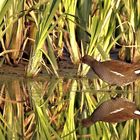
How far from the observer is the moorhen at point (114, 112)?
16.5 ft

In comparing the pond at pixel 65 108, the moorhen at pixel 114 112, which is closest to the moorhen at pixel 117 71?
the pond at pixel 65 108

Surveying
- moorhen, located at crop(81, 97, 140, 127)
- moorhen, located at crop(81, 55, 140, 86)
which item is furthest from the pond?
moorhen, located at crop(81, 55, 140, 86)

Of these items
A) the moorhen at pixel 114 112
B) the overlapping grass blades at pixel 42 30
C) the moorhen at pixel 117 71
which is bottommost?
the moorhen at pixel 114 112

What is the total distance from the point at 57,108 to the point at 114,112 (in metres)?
0.49

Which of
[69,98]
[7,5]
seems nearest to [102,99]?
[69,98]

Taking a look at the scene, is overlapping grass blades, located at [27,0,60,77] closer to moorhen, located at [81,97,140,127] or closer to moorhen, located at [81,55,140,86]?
moorhen, located at [81,55,140,86]

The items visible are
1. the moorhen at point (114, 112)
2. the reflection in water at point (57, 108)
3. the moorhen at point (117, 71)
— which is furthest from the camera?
the moorhen at point (117, 71)

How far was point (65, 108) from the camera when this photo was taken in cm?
546

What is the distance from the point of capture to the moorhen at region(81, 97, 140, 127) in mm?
5016

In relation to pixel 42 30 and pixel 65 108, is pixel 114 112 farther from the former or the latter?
pixel 42 30

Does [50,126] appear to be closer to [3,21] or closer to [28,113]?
[28,113]

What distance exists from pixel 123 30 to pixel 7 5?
141 centimetres

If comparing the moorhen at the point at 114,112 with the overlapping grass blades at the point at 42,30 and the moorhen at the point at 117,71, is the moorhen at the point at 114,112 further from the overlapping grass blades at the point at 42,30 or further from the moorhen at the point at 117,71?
the overlapping grass blades at the point at 42,30

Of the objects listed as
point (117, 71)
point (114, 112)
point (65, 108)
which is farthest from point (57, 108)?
point (117, 71)
